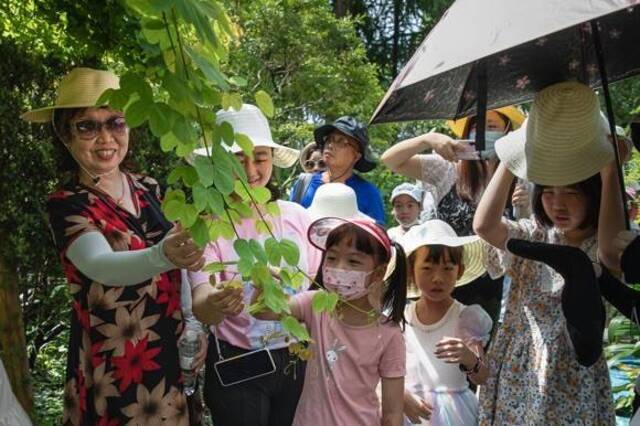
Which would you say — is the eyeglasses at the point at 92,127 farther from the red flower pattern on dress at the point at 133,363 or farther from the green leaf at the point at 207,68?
the green leaf at the point at 207,68

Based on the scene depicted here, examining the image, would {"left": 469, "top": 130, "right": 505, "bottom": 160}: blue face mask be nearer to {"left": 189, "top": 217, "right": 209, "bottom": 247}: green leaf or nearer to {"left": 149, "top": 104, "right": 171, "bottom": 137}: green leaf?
{"left": 189, "top": 217, "right": 209, "bottom": 247}: green leaf

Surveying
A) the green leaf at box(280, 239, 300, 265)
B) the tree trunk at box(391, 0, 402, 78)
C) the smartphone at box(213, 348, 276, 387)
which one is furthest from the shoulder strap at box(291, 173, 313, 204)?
the tree trunk at box(391, 0, 402, 78)

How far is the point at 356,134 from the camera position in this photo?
429cm

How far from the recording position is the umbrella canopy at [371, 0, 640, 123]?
81.5 inches

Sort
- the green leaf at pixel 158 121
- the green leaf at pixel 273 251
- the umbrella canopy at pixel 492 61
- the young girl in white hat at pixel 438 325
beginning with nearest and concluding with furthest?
the green leaf at pixel 158 121
the green leaf at pixel 273 251
the umbrella canopy at pixel 492 61
the young girl in white hat at pixel 438 325

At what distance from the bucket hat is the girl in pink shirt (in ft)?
4.67

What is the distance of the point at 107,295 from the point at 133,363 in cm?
24

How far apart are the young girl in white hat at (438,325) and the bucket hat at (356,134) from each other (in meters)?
1.13

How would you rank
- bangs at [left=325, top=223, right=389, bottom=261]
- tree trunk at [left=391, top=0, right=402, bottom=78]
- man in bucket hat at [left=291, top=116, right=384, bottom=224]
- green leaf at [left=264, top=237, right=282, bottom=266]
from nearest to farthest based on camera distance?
1. green leaf at [left=264, top=237, right=282, bottom=266]
2. bangs at [left=325, top=223, right=389, bottom=261]
3. man in bucket hat at [left=291, top=116, right=384, bottom=224]
4. tree trunk at [left=391, top=0, right=402, bottom=78]

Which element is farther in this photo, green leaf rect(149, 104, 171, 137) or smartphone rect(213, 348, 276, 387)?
smartphone rect(213, 348, 276, 387)

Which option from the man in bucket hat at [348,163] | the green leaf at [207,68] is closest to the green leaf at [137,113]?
the green leaf at [207,68]

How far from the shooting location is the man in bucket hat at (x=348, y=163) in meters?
4.15

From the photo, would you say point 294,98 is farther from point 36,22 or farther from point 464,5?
point 464,5

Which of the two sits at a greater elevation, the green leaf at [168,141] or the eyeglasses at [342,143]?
the eyeglasses at [342,143]
